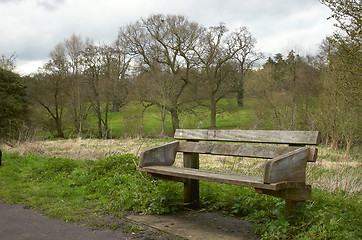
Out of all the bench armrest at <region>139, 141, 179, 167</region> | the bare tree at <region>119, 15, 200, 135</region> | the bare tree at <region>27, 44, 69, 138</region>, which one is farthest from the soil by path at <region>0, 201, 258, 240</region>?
the bare tree at <region>27, 44, 69, 138</region>

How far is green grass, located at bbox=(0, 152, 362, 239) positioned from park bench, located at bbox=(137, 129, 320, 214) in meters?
0.26

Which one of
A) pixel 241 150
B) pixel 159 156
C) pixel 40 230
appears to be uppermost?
pixel 241 150

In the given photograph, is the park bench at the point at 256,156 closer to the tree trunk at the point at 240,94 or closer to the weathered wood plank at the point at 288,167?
the weathered wood plank at the point at 288,167

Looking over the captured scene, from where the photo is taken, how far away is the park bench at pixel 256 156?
3.45 meters

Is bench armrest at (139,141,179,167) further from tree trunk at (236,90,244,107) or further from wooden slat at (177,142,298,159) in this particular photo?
tree trunk at (236,90,244,107)

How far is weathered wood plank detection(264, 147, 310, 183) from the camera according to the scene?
132 inches

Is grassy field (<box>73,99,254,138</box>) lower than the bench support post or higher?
higher

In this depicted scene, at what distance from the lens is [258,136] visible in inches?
167

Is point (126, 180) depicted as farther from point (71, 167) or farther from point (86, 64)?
point (86, 64)

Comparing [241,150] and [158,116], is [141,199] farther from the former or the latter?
[158,116]

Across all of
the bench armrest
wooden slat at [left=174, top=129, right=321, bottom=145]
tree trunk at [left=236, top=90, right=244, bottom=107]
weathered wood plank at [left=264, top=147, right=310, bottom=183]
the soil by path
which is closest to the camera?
weathered wood plank at [left=264, top=147, right=310, bottom=183]

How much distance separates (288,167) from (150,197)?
2.24 metres

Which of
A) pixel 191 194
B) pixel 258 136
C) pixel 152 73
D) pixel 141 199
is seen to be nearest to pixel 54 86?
pixel 152 73

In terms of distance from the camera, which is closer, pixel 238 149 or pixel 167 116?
pixel 238 149
